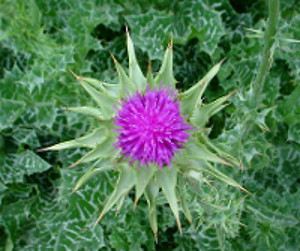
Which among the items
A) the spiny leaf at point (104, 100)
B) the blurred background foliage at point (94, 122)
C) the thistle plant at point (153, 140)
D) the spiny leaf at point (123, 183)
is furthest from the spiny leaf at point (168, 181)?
the blurred background foliage at point (94, 122)

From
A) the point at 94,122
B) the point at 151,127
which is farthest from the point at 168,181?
the point at 94,122

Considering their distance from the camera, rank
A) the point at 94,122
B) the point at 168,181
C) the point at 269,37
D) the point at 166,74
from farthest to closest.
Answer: the point at 94,122 < the point at 269,37 < the point at 166,74 < the point at 168,181

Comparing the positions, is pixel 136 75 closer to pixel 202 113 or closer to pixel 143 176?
pixel 202 113

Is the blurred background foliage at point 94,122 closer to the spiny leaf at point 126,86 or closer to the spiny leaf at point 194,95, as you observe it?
the spiny leaf at point 194,95

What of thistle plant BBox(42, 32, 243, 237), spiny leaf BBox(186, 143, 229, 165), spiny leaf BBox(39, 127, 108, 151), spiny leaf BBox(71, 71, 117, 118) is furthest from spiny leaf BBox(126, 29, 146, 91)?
spiny leaf BBox(186, 143, 229, 165)

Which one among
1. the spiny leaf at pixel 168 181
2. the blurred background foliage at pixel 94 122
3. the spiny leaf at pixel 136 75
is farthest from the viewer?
the blurred background foliage at pixel 94 122

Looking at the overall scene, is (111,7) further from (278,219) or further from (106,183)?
(278,219)
